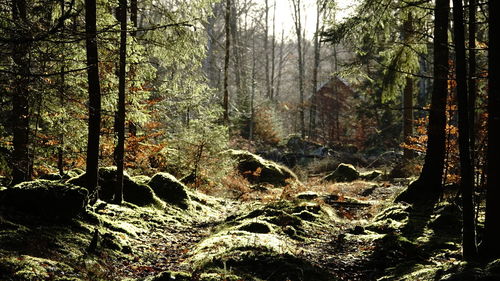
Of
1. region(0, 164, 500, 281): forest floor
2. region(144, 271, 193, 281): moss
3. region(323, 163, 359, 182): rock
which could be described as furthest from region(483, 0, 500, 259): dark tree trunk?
region(323, 163, 359, 182): rock

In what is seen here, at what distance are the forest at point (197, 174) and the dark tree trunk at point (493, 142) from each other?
0.05ft

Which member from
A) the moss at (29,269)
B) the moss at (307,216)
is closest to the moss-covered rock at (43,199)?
the moss at (29,269)

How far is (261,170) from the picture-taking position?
18781 millimetres

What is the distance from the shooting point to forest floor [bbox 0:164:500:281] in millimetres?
4930

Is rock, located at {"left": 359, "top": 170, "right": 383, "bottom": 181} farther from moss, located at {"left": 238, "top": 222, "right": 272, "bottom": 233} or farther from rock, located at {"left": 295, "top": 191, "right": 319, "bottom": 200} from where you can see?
moss, located at {"left": 238, "top": 222, "right": 272, "bottom": 233}

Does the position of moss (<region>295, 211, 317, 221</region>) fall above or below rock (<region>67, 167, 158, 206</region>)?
below

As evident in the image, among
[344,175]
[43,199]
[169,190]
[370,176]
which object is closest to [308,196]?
[169,190]

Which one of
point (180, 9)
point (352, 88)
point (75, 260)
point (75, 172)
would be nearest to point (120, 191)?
point (75, 172)

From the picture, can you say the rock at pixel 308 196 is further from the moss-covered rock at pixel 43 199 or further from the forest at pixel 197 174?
the moss-covered rock at pixel 43 199

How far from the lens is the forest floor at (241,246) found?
4930mm

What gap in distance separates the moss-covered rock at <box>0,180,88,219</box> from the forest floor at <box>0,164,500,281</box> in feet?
0.71

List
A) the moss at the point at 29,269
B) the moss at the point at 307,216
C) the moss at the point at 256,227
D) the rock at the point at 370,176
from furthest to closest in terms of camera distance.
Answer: the rock at the point at 370,176
the moss at the point at 307,216
the moss at the point at 256,227
the moss at the point at 29,269

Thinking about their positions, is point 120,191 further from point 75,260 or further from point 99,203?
point 75,260

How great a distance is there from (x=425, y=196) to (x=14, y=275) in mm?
9117
